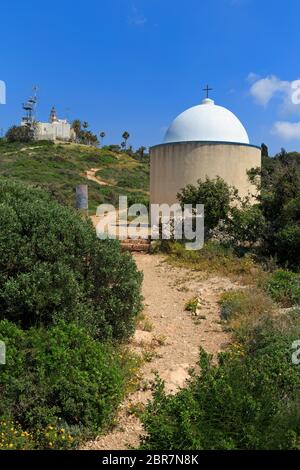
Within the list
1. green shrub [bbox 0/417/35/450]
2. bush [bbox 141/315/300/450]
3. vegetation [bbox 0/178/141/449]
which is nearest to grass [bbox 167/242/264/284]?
vegetation [bbox 0/178/141/449]

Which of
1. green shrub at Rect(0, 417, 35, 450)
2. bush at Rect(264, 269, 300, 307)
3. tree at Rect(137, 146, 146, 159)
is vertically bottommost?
green shrub at Rect(0, 417, 35, 450)

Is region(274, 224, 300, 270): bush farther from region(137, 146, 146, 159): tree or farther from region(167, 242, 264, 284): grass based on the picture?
region(137, 146, 146, 159): tree

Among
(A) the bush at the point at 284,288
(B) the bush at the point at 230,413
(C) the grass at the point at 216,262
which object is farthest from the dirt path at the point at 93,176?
(B) the bush at the point at 230,413

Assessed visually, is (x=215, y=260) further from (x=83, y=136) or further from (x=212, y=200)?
(x=83, y=136)

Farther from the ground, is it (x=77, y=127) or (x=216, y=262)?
(x=77, y=127)

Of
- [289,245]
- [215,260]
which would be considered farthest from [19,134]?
[289,245]

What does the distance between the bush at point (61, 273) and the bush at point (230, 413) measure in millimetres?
1862

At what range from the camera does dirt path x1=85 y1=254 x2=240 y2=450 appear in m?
4.21

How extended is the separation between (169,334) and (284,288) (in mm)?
2790

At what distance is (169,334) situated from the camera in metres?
6.62

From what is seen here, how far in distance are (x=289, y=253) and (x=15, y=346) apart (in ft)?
26.0

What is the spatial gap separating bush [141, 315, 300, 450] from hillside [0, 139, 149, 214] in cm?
1865
